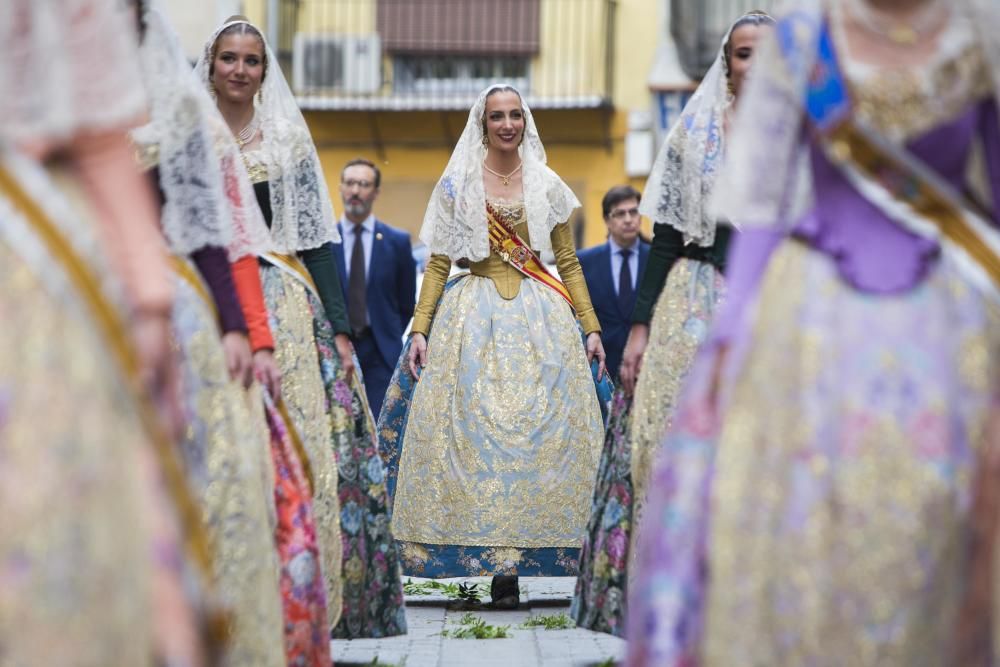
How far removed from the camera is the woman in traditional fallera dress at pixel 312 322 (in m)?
6.52

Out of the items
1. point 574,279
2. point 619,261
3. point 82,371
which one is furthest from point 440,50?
point 82,371

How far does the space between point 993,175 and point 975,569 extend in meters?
0.80

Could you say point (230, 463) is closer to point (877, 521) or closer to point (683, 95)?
point (877, 521)

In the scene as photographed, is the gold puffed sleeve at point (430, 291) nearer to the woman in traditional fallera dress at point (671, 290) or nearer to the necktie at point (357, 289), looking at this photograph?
the woman in traditional fallera dress at point (671, 290)

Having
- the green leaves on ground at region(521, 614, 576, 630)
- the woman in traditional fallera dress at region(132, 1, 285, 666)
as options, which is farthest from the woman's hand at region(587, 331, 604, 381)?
the woman in traditional fallera dress at region(132, 1, 285, 666)

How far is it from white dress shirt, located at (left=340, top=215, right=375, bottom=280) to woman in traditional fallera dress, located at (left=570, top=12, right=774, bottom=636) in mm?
4702

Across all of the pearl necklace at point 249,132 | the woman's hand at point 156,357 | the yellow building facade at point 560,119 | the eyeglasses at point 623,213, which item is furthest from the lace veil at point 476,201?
the yellow building facade at point 560,119

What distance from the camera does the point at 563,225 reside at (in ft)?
28.6

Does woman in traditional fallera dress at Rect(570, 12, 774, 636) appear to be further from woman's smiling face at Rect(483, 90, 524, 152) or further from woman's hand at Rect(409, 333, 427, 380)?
woman's smiling face at Rect(483, 90, 524, 152)

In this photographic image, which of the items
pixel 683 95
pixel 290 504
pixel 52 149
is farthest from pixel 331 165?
pixel 52 149

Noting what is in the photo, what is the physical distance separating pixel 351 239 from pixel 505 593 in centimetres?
367

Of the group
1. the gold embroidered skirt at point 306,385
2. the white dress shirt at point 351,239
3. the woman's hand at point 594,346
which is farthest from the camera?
the white dress shirt at point 351,239

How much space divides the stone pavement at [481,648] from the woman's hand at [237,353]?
202cm

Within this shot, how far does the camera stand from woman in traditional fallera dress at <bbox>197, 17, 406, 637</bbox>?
652 centimetres
